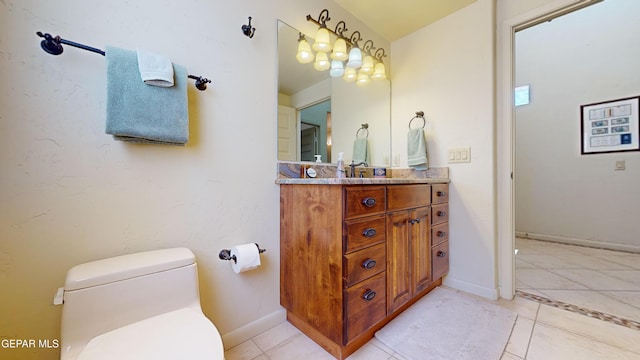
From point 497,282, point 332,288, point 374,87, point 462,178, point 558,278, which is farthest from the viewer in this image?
point 374,87

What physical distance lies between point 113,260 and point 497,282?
2.38 meters

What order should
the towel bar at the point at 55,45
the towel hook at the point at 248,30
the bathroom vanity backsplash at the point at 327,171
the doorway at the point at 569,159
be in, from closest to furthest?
the towel bar at the point at 55,45, the towel hook at the point at 248,30, the bathroom vanity backsplash at the point at 327,171, the doorway at the point at 569,159

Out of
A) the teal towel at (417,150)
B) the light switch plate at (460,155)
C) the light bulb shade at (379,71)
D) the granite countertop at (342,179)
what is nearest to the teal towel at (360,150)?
the granite countertop at (342,179)

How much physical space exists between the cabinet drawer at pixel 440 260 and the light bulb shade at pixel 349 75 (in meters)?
1.53

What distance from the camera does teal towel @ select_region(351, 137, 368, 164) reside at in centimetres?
210

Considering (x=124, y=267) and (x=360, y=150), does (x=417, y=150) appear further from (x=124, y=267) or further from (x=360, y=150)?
(x=124, y=267)

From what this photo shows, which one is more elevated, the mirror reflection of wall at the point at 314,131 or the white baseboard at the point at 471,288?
the mirror reflection of wall at the point at 314,131

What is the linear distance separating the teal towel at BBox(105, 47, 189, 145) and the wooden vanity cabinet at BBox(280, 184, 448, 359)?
2.26 feet

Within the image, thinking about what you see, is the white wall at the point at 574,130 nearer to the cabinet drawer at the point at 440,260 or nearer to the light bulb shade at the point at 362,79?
the cabinet drawer at the point at 440,260

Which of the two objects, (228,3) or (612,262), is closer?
(228,3)

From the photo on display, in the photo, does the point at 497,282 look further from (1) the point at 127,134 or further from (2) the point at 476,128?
(1) the point at 127,134

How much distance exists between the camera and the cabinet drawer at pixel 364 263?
114cm

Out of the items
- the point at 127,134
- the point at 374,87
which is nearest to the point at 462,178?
the point at 374,87

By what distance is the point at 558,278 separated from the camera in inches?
82.2
